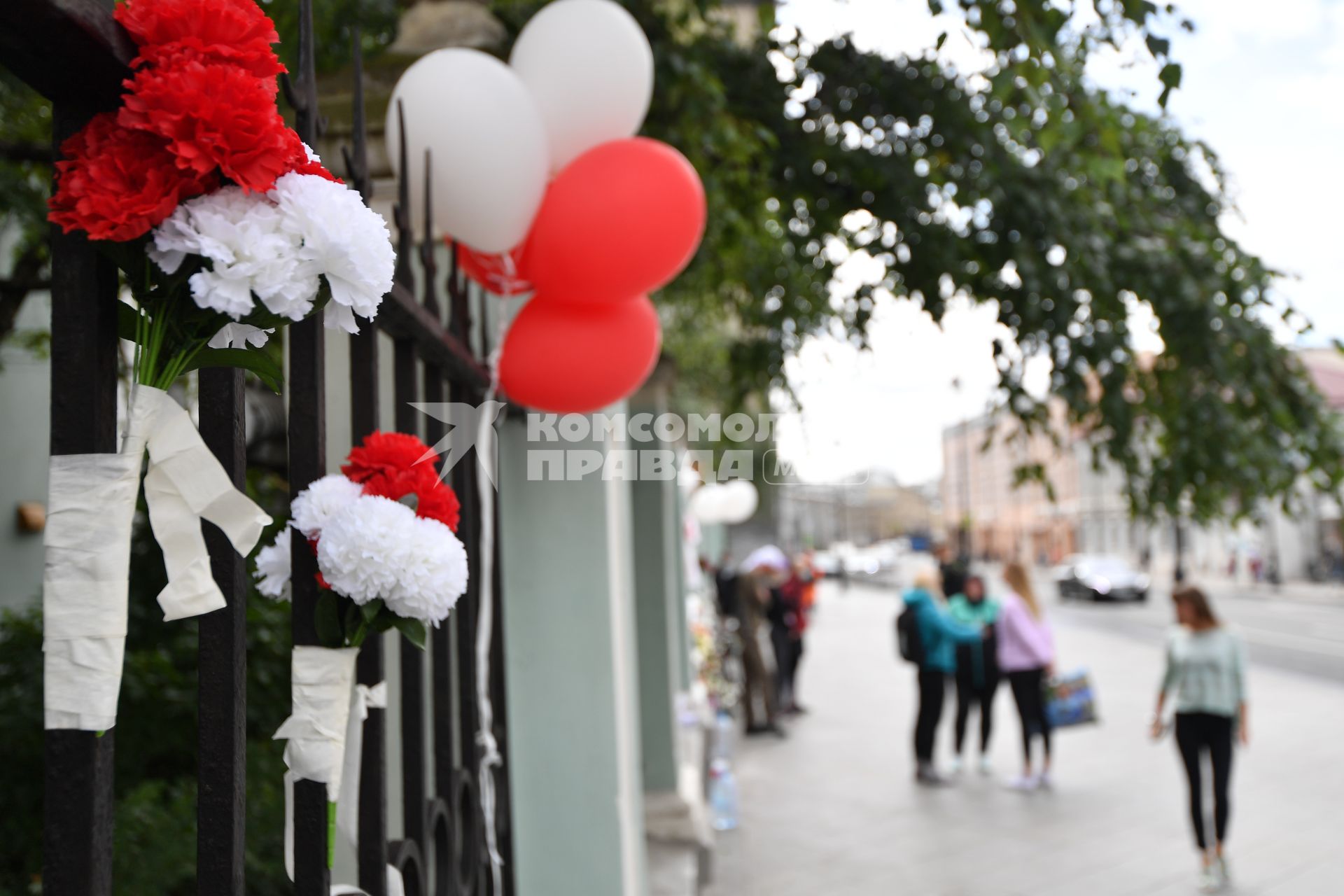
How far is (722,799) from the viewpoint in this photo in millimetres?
6410

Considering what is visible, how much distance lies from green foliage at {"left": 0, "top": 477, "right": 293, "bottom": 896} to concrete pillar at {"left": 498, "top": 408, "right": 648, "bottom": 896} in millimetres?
695

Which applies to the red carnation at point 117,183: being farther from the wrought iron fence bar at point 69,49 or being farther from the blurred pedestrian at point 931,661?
the blurred pedestrian at point 931,661

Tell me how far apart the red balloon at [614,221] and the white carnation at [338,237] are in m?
1.28

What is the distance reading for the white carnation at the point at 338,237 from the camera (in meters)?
0.78

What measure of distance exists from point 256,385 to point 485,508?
3024 mm

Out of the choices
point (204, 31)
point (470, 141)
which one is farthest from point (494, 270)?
point (204, 31)

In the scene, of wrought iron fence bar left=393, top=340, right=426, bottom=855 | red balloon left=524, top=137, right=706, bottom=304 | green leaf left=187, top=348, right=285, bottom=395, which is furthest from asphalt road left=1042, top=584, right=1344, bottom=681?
green leaf left=187, top=348, right=285, bottom=395

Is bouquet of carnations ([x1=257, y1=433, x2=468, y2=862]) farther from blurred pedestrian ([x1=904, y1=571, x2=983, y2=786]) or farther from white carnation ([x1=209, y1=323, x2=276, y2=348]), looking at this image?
blurred pedestrian ([x1=904, y1=571, x2=983, y2=786])

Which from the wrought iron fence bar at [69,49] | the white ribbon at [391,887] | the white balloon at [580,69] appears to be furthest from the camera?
the white balloon at [580,69]

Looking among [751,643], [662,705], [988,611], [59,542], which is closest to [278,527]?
[59,542]

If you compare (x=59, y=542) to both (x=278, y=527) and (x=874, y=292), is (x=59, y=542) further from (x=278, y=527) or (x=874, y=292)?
(x=874, y=292)

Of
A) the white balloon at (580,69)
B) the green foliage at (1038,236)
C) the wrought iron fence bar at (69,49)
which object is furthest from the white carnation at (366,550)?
the green foliage at (1038,236)

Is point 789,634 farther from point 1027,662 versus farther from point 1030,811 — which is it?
point 1030,811

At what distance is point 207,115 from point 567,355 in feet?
4.87
